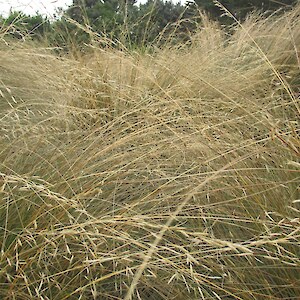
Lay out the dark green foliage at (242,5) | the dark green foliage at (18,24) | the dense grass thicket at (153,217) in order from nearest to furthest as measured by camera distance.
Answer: the dense grass thicket at (153,217)
the dark green foliage at (18,24)
the dark green foliage at (242,5)

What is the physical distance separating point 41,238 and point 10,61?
1.79m

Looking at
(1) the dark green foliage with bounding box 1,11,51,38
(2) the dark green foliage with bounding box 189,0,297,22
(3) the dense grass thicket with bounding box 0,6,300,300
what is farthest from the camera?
(2) the dark green foliage with bounding box 189,0,297,22

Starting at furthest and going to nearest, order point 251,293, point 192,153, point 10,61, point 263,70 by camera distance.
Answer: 1. point 263,70
2. point 10,61
3. point 192,153
4. point 251,293

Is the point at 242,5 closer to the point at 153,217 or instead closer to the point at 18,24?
the point at 18,24

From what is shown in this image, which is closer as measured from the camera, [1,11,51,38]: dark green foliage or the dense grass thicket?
the dense grass thicket

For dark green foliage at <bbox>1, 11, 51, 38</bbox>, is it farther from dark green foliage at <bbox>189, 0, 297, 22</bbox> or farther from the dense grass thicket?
dark green foliage at <bbox>189, 0, 297, 22</bbox>

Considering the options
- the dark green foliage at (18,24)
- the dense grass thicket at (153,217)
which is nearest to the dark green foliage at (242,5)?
the dark green foliage at (18,24)

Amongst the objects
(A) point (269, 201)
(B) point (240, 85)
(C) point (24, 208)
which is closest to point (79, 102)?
(B) point (240, 85)

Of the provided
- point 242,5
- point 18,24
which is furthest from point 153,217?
point 242,5

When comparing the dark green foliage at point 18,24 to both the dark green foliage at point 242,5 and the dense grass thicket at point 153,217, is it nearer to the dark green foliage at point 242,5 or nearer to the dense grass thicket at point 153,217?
the dense grass thicket at point 153,217

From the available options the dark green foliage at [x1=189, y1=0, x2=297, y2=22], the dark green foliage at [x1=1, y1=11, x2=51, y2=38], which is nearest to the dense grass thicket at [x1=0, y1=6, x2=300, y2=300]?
the dark green foliage at [x1=1, y1=11, x2=51, y2=38]

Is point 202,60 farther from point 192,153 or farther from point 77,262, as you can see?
point 77,262

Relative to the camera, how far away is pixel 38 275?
1294 millimetres

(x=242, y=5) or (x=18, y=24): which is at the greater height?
(x=18, y=24)
